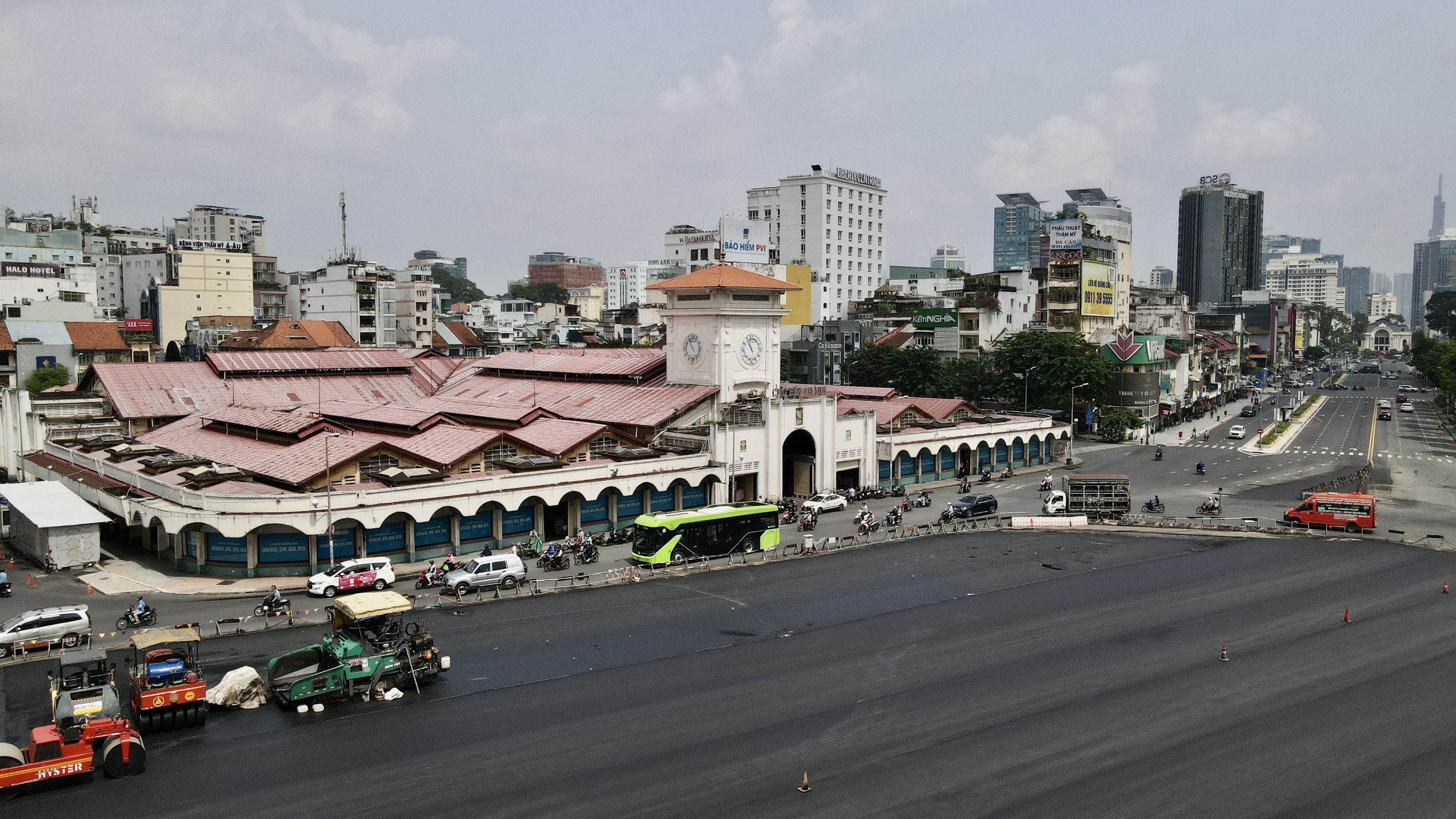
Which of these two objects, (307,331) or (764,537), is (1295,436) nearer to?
(764,537)

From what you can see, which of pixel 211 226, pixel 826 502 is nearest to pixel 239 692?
pixel 826 502

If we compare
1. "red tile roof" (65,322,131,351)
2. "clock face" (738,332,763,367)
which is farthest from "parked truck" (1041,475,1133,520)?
"red tile roof" (65,322,131,351)

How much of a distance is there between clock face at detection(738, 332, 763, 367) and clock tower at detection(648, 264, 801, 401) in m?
0.04

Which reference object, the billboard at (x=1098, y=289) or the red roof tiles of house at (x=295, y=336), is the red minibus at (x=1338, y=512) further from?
the red roof tiles of house at (x=295, y=336)

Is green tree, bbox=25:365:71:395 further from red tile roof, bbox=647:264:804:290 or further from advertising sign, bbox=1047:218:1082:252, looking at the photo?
advertising sign, bbox=1047:218:1082:252

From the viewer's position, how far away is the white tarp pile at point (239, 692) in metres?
27.2

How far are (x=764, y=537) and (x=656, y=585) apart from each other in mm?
8249

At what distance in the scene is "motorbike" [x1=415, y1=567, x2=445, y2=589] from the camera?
40656mm

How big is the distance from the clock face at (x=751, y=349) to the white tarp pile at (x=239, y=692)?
1530 inches

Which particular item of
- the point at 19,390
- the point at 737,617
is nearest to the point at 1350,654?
the point at 737,617

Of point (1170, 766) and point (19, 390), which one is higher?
point (19, 390)

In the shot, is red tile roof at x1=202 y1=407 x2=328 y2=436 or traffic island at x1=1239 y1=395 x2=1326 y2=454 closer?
red tile roof at x1=202 y1=407 x2=328 y2=436

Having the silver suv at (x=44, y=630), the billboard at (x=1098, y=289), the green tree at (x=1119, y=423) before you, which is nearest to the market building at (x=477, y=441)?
the silver suv at (x=44, y=630)

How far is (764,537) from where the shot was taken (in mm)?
48000
